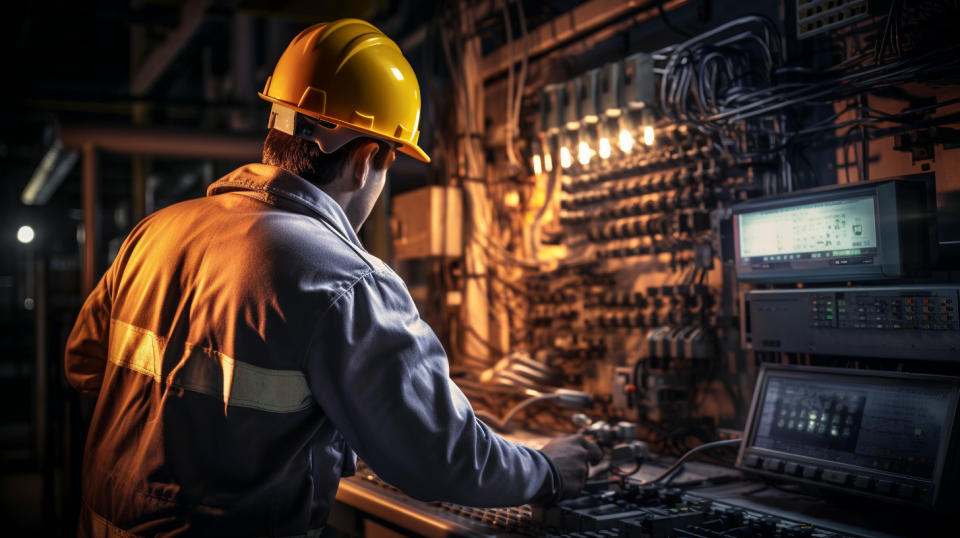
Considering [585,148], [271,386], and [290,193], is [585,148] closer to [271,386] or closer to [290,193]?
[290,193]

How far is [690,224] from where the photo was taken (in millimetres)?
2156

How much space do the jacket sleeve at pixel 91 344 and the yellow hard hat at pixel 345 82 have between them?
1.78ft

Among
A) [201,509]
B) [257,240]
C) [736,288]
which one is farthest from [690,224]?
[201,509]

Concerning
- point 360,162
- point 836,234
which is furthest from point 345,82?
point 836,234

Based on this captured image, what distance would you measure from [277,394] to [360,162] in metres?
0.49

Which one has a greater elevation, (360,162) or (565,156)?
(565,156)

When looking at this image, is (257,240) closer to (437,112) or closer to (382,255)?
(437,112)

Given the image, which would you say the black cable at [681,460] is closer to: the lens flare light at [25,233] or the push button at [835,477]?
the push button at [835,477]

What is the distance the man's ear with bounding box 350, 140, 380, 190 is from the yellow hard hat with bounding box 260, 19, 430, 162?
4 centimetres

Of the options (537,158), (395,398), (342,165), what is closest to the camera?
(395,398)

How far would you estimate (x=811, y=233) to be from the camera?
1.77 metres

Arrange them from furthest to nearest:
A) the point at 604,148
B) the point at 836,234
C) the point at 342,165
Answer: the point at 604,148 → the point at 836,234 → the point at 342,165

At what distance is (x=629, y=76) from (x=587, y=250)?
2.01ft

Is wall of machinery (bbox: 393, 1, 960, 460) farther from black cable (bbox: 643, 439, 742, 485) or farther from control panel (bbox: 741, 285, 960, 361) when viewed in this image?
black cable (bbox: 643, 439, 742, 485)
